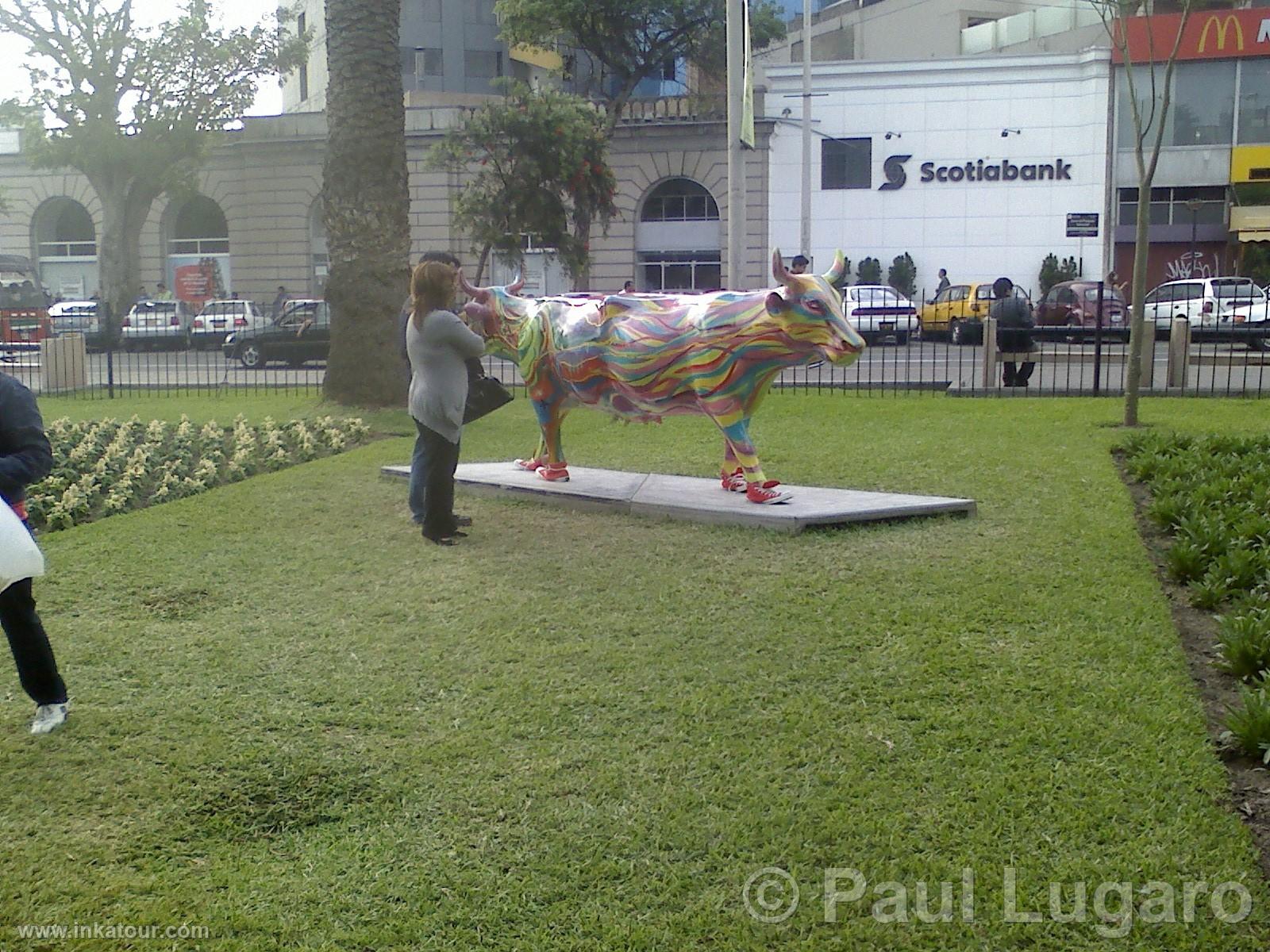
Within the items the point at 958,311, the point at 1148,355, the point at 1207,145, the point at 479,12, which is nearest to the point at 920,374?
the point at 1148,355

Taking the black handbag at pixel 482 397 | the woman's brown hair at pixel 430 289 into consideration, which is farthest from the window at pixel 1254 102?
the woman's brown hair at pixel 430 289

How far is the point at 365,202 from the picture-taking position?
13234mm

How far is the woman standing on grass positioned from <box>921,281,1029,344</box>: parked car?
15.3m

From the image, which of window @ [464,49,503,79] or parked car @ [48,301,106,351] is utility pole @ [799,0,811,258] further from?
parked car @ [48,301,106,351]

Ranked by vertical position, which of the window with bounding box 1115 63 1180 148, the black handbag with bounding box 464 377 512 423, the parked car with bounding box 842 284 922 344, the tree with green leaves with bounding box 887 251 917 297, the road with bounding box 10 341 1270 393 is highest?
the window with bounding box 1115 63 1180 148

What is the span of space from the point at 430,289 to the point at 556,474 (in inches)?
73.7

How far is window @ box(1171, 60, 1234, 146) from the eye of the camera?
3334 centimetres

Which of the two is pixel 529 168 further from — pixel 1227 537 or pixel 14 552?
pixel 14 552

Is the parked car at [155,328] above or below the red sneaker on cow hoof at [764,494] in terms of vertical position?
above

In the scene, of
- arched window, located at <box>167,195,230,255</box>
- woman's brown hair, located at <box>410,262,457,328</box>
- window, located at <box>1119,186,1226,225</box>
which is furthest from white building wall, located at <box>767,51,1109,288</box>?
woman's brown hair, located at <box>410,262,457,328</box>

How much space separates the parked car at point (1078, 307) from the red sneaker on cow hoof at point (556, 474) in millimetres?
15927

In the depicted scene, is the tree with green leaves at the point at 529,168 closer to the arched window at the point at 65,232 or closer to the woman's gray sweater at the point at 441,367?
the arched window at the point at 65,232

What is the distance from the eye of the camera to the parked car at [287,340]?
23547mm

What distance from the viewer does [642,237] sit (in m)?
Result: 36.2
